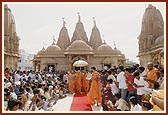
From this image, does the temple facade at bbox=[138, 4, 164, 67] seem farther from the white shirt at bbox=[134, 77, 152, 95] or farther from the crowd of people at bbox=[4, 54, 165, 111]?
the white shirt at bbox=[134, 77, 152, 95]

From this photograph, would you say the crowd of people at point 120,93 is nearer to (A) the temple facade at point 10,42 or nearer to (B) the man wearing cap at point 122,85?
(B) the man wearing cap at point 122,85

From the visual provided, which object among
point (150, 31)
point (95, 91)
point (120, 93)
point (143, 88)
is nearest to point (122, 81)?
point (120, 93)

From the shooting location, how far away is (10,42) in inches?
1013

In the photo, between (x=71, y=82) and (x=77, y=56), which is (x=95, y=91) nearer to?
(x=71, y=82)

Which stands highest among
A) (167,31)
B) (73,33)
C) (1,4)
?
(73,33)

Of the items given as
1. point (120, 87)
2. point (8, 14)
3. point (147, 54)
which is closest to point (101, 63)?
point (147, 54)

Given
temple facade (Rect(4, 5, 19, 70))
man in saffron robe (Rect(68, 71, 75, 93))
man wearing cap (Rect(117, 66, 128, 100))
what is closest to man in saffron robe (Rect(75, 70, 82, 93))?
man in saffron robe (Rect(68, 71, 75, 93))

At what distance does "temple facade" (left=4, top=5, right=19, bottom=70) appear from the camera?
24.4 m

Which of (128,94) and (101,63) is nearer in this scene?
(128,94)

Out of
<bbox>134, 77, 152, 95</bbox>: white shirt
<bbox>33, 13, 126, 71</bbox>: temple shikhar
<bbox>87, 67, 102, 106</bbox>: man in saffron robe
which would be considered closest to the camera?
<bbox>134, 77, 152, 95</bbox>: white shirt

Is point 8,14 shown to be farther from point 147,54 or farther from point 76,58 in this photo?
point 147,54

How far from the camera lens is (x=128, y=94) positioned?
7.00 metres

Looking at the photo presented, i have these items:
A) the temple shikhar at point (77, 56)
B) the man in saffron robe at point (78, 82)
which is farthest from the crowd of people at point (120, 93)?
the temple shikhar at point (77, 56)

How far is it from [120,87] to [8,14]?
19848mm
